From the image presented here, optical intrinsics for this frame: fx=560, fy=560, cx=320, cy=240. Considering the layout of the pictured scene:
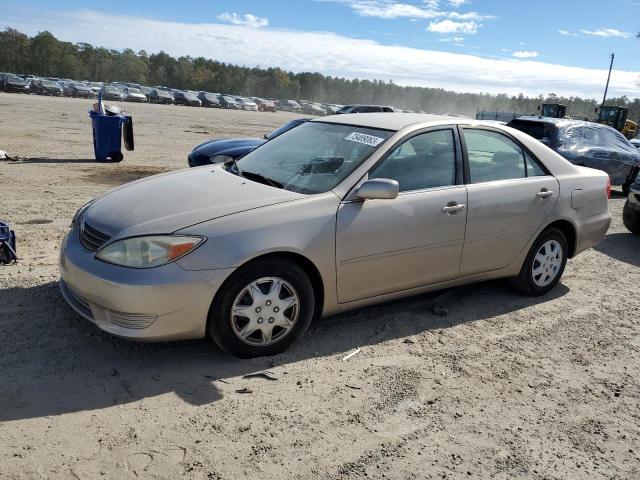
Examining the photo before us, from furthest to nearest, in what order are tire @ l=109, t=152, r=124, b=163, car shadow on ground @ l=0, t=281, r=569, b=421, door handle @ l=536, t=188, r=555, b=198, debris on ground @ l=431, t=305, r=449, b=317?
tire @ l=109, t=152, r=124, b=163, door handle @ l=536, t=188, r=555, b=198, debris on ground @ l=431, t=305, r=449, b=317, car shadow on ground @ l=0, t=281, r=569, b=421

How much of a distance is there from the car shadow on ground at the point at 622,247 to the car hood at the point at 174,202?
17.4 ft

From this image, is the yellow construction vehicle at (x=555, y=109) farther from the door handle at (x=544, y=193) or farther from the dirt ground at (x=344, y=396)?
the dirt ground at (x=344, y=396)

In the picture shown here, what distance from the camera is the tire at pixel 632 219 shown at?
8477mm

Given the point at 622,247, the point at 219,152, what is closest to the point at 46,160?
the point at 219,152

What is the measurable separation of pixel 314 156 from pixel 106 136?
31.1 feet

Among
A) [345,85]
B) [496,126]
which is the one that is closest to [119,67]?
[345,85]


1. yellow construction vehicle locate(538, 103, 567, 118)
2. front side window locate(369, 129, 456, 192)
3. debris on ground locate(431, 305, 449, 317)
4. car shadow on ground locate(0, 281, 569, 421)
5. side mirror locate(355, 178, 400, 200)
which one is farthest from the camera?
yellow construction vehicle locate(538, 103, 567, 118)

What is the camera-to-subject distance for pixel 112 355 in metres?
3.64

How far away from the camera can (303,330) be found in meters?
3.85

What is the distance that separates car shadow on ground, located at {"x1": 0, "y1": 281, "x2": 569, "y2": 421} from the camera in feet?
10.5

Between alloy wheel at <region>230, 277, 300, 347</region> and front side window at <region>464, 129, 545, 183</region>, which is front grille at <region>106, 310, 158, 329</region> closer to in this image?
alloy wheel at <region>230, 277, 300, 347</region>

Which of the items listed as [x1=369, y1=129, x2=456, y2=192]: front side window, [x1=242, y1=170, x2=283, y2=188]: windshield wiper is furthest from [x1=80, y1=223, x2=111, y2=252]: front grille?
[x1=369, y1=129, x2=456, y2=192]: front side window

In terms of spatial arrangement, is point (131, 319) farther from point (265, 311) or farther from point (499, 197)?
point (499, 197)

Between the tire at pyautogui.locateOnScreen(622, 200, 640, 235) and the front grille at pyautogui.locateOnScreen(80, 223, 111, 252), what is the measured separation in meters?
7.84
